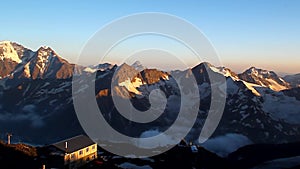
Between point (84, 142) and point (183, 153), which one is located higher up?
point (84, 142)

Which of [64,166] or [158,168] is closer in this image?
[64,166]

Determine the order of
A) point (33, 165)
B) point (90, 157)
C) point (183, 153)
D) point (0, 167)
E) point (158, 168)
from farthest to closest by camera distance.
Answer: point (183, 153), point (158, 168), point (90, 157), point (33, 165), point (0, 167)

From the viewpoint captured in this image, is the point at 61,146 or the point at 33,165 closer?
the point at 33,165

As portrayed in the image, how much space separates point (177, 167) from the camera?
140000 millimetres

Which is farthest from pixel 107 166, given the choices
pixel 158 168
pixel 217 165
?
pixel 217 165

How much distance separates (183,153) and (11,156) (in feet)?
301

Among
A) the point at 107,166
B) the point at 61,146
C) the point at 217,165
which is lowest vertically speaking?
the point at 217,165

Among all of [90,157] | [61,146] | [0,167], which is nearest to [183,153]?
[90,157]

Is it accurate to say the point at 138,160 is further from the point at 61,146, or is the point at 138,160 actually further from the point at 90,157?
the point at 61,146

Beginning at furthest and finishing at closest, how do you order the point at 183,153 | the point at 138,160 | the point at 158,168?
the point at 183,153 < the point at 138,160 < the point at 158,168

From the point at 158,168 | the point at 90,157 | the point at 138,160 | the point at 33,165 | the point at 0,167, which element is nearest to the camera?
the point at 0,167

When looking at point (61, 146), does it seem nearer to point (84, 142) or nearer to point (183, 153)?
point (84, 142)

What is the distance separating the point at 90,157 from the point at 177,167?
4526cm

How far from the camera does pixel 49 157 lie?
94250 millimetres
